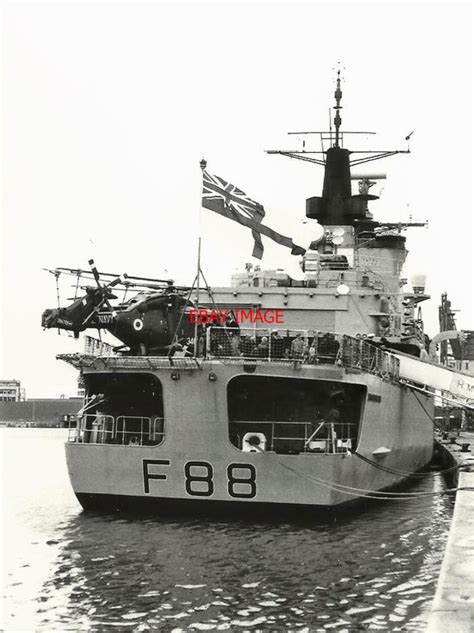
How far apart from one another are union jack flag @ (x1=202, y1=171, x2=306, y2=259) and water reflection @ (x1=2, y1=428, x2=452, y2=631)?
19.9 feet

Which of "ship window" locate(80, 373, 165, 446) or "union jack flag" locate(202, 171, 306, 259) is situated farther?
"ship window" locate(80, 373, 165, 446)

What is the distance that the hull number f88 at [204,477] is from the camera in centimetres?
1673

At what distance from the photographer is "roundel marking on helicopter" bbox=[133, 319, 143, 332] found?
61.8 ft

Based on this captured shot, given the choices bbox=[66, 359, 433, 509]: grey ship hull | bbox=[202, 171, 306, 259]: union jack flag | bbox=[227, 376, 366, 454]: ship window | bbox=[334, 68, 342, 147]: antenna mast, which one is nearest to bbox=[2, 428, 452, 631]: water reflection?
bbox=[66, 359, 433, 509]: grey ship hull

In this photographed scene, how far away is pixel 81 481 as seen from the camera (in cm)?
1786

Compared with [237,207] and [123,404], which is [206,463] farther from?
[237,207]

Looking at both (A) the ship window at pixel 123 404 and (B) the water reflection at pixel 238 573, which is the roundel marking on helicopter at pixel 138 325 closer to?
(A) the ship window at pixel 123 404

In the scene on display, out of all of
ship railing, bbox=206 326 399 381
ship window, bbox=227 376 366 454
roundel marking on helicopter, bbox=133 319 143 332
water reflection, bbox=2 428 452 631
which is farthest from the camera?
roundel marking on helicopter, bbox=133 319 143 332

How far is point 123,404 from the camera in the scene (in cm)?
1947

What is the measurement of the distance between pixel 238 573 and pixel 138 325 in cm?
717

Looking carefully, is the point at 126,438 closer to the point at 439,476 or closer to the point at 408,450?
the point at 408,450

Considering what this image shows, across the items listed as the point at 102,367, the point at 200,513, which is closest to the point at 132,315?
the point at 102,367

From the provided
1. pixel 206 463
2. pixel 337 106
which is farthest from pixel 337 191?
pixel 206 463

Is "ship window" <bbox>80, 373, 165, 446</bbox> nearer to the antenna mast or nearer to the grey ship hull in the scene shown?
the grey ship hull
